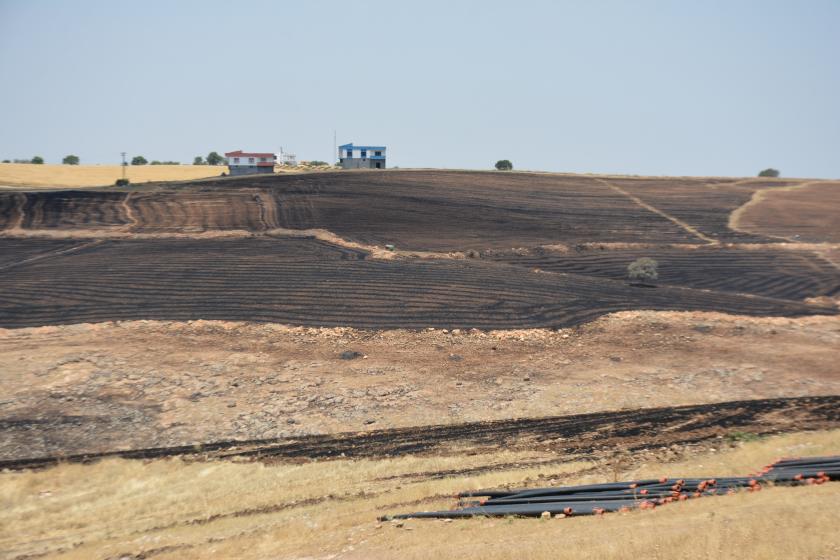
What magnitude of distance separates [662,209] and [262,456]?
2111 inches

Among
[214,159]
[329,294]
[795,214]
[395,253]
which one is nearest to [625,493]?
[329,294]

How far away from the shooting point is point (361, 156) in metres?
86.4

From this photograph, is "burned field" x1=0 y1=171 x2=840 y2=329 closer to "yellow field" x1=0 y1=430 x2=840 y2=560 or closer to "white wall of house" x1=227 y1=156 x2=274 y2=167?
"yellow field" x1=0 y1=430 x2=840 y2=560

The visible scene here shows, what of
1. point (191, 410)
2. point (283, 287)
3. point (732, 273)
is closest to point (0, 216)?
point (283, 287)

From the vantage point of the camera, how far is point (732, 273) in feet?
139

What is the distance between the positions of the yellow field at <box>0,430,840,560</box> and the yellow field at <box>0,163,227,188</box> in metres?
75.2

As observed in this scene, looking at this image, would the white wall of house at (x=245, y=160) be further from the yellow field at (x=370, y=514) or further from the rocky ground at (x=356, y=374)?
the yellow field at (x=370, y=514)

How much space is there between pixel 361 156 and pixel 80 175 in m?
45.3

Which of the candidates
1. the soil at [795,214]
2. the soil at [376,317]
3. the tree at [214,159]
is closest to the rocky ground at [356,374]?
the soil at [376,317]

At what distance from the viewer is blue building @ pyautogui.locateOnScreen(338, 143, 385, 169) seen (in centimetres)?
8619

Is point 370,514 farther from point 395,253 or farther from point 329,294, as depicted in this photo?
point 395,253

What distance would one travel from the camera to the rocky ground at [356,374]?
73.4 feet

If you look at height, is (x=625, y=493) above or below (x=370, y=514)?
above

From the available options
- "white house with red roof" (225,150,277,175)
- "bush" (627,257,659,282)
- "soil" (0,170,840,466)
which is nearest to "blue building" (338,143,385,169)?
"white house with red roof" (225,150,277,175)
